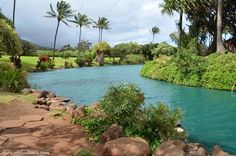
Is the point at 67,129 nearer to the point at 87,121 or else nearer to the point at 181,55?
the point at 87,121

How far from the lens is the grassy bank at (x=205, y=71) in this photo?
2642 cm

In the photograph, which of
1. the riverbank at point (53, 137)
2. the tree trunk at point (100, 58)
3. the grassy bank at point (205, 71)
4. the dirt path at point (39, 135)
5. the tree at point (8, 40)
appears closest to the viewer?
the riverbank at point (53, 137)

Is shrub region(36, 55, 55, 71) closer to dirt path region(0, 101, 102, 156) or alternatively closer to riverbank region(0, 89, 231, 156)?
riverbank region(0, 89, 231, 156)

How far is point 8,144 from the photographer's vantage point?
823 centimetres

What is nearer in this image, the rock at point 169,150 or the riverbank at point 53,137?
the rock at point 169,150

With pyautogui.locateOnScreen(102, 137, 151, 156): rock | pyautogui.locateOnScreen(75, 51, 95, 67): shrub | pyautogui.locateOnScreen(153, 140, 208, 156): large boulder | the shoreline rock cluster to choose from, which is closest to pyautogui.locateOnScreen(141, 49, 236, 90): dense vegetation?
the shoreline rock cluster

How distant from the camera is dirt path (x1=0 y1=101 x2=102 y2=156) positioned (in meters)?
7.95

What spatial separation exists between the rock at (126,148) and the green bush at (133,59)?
→ 237 feet

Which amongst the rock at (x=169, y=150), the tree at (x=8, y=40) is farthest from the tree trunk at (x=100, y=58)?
the rock at (x=169, y=150)

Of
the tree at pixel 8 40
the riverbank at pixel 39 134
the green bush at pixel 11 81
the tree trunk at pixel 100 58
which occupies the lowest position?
the riverbank at pixel 39 134

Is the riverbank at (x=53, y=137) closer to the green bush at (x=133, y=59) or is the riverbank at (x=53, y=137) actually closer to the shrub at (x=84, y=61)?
the shrub at (x=84, y=61)

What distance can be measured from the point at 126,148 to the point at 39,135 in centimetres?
276

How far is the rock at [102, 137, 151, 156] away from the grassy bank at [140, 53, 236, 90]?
19.1 m

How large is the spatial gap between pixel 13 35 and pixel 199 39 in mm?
21263
